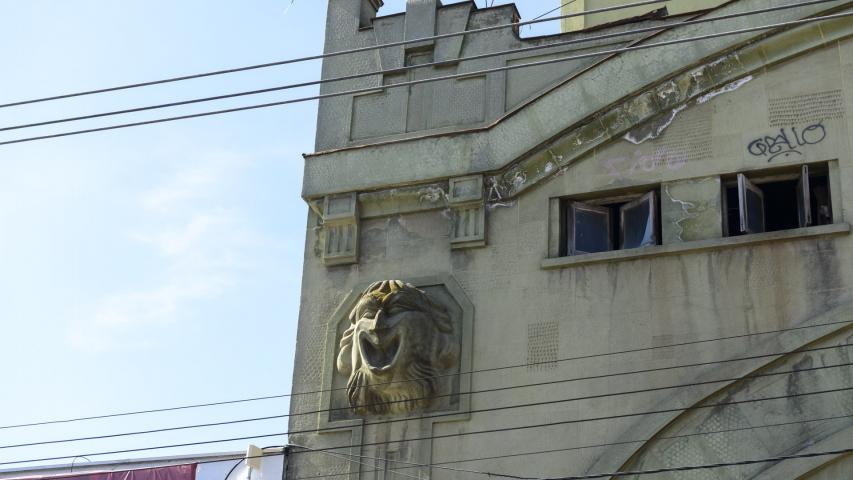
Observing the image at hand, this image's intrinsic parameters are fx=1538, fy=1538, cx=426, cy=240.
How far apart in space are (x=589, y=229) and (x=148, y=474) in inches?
260

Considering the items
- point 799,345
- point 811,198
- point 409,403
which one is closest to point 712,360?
point 799,345

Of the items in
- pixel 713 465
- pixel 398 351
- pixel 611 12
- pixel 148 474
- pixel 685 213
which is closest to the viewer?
pixel 713 465

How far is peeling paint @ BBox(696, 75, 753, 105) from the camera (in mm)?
19062

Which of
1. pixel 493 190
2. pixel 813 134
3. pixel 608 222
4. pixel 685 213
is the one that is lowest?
pixel 685 213

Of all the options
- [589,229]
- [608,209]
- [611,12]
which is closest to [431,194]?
[589,229]

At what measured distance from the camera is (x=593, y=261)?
18766 mm

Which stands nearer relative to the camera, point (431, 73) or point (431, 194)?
point (431, 194)

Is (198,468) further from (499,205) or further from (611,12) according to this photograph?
(611,12)

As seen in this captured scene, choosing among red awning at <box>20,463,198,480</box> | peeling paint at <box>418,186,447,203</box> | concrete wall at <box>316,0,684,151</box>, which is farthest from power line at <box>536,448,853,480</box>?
concrete wall at <box>316,0,684,151</box>

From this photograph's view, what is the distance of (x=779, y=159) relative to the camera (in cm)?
1848

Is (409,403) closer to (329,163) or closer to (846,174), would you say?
(329,163)

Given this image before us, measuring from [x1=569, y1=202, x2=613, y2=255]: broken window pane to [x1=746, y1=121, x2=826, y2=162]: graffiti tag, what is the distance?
2.05m

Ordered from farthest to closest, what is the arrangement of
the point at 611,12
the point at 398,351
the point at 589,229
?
the point at 611,12
the point at 589,229
the point at 398,351

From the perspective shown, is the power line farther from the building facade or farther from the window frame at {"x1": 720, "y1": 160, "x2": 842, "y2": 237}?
the window frame at {"x1": 720, "y1": 160, "x2": 842, "y2": 237}
